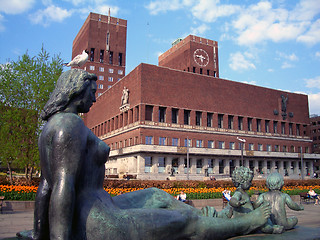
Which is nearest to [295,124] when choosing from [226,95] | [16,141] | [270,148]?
[270,148]

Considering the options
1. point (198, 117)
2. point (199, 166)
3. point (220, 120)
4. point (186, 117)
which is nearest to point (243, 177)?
point (186, 117)

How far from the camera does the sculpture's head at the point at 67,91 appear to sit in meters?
2.27

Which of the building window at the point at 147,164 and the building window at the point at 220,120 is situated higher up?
the building window at the point at 220,120

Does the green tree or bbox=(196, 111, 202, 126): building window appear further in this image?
bbox=(196, 111, 202, 126): building window

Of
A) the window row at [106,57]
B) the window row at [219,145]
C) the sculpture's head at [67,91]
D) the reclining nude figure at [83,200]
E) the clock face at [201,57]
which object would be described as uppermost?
the window row at [106,57]

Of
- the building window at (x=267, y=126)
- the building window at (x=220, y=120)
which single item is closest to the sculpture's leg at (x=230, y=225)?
the building window at (x=220, y=120)

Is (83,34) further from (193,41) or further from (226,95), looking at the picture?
(226,95)

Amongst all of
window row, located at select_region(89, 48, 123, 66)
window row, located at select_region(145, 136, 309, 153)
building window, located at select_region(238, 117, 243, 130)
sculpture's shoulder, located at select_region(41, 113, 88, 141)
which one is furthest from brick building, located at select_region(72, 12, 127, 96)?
sculpture's shoulder, located at select_region(41, 113, 88, 141)

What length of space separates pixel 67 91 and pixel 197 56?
7998 centimetres

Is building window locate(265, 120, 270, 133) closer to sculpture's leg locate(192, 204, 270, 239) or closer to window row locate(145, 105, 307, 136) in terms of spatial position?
window row locate(145, 105, 307, 136)

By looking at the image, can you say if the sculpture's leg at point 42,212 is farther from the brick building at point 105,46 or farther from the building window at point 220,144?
the brick building at point 105,46

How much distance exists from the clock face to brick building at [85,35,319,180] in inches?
816

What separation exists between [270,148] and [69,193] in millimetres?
65914

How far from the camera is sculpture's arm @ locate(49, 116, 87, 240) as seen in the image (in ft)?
6.15
